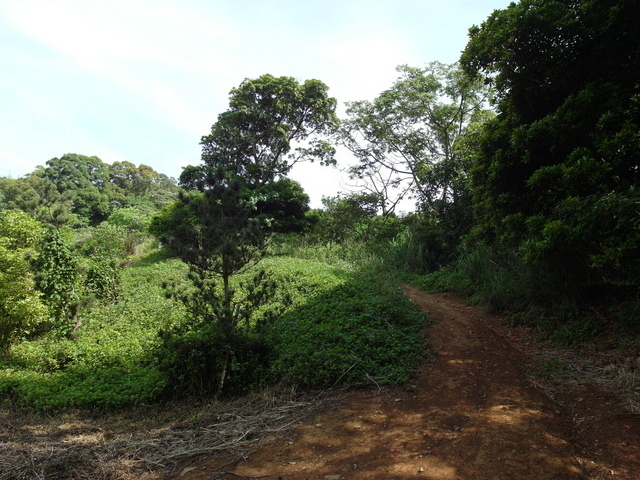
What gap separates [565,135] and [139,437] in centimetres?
613

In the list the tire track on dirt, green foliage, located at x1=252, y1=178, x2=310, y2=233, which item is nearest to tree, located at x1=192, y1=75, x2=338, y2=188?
green foliage, located at x1=252, y1=178, x2=310, y2=233

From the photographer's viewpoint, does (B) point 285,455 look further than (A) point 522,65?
No

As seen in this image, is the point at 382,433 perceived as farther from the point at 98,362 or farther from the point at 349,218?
the point at 349,218

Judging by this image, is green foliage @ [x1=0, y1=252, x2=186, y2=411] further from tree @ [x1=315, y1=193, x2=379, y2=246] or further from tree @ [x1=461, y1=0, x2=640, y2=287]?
tree @ [x1=315, y1=193, x2=379, y2=246]

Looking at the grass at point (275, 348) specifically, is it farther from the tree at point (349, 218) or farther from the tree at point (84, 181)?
the tree at point (84, 181)

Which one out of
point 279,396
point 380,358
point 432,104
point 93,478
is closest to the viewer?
point 93,478

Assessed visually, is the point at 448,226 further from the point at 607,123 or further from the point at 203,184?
the point at 203,184

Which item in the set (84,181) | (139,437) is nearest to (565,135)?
(139,437)

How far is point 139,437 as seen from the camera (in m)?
3.52

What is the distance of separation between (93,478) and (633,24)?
724cm

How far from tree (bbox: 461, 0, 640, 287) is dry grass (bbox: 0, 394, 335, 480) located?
11.4ft

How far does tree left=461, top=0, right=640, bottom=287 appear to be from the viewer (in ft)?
13.3

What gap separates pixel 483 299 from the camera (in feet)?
23.8

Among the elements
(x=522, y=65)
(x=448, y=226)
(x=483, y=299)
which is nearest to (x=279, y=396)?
(x=483, y=299)
